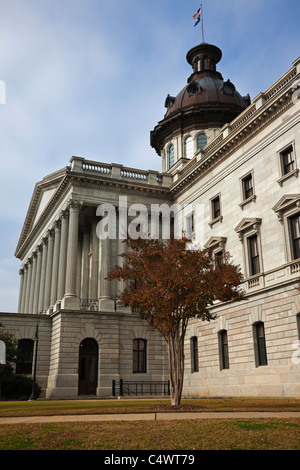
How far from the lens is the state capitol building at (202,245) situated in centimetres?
2664

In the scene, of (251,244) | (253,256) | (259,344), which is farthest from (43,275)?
(259,344)

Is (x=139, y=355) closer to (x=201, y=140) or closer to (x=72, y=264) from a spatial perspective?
(x=72, y=264)

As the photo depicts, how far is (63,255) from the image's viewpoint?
40219 millimetres

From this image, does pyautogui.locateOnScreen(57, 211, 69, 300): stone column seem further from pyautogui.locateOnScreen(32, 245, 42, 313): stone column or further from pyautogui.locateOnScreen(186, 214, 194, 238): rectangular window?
pyautogui.locateOnScreen(186, 214, 194, 238): rectangular window

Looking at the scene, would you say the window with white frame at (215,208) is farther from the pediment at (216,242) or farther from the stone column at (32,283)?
the stone column at (32,283)

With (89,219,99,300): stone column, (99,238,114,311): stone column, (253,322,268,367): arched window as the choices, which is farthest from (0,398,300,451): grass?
(89,219,99,300): stone column

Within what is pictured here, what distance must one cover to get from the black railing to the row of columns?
6586 millimetres

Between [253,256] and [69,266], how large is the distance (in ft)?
53.7

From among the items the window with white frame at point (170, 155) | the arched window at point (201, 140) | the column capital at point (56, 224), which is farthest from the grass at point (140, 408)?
the window with white frame at point (170, 155)

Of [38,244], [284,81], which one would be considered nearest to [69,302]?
[38,244]

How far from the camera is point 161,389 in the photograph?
36906mm

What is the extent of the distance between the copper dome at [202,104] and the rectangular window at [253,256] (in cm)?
2563
